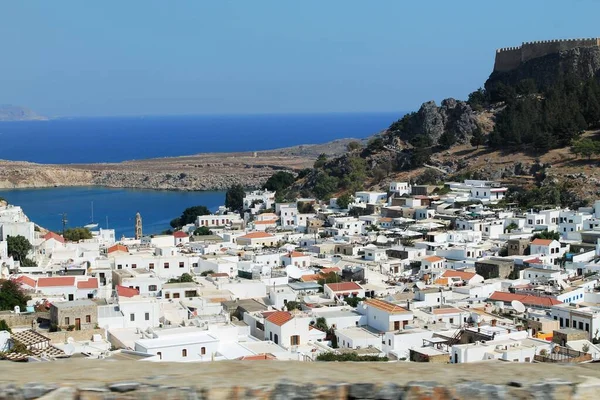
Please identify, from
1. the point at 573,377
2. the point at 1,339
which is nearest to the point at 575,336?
the point at 1,339

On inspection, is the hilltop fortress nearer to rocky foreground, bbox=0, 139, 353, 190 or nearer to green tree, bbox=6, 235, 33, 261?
rocky foreground, bbox=0, 139, 353, 190

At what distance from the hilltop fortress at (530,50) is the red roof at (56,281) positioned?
31.3 metres

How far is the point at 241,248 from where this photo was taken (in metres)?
24.0

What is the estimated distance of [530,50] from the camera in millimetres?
43688

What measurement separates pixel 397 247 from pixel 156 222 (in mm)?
19516

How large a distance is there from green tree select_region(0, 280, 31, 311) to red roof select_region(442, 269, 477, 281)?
845 centimetres

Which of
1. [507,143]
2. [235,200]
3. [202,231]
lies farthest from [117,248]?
[507,143]

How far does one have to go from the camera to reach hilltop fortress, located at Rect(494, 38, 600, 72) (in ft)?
138

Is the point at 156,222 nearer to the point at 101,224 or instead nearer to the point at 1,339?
the point at 101,224

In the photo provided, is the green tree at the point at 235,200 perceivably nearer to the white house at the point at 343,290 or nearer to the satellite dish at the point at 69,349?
the white house at the point at 343,290

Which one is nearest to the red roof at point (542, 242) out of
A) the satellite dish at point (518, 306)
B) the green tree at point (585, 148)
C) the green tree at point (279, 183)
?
the satellite dish at point (518, 306)

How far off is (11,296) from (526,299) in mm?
9134

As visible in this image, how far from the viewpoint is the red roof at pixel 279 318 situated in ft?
43.7

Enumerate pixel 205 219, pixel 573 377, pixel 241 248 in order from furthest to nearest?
pixel 205 219 → pixel 241 248 → pixel 573 377
